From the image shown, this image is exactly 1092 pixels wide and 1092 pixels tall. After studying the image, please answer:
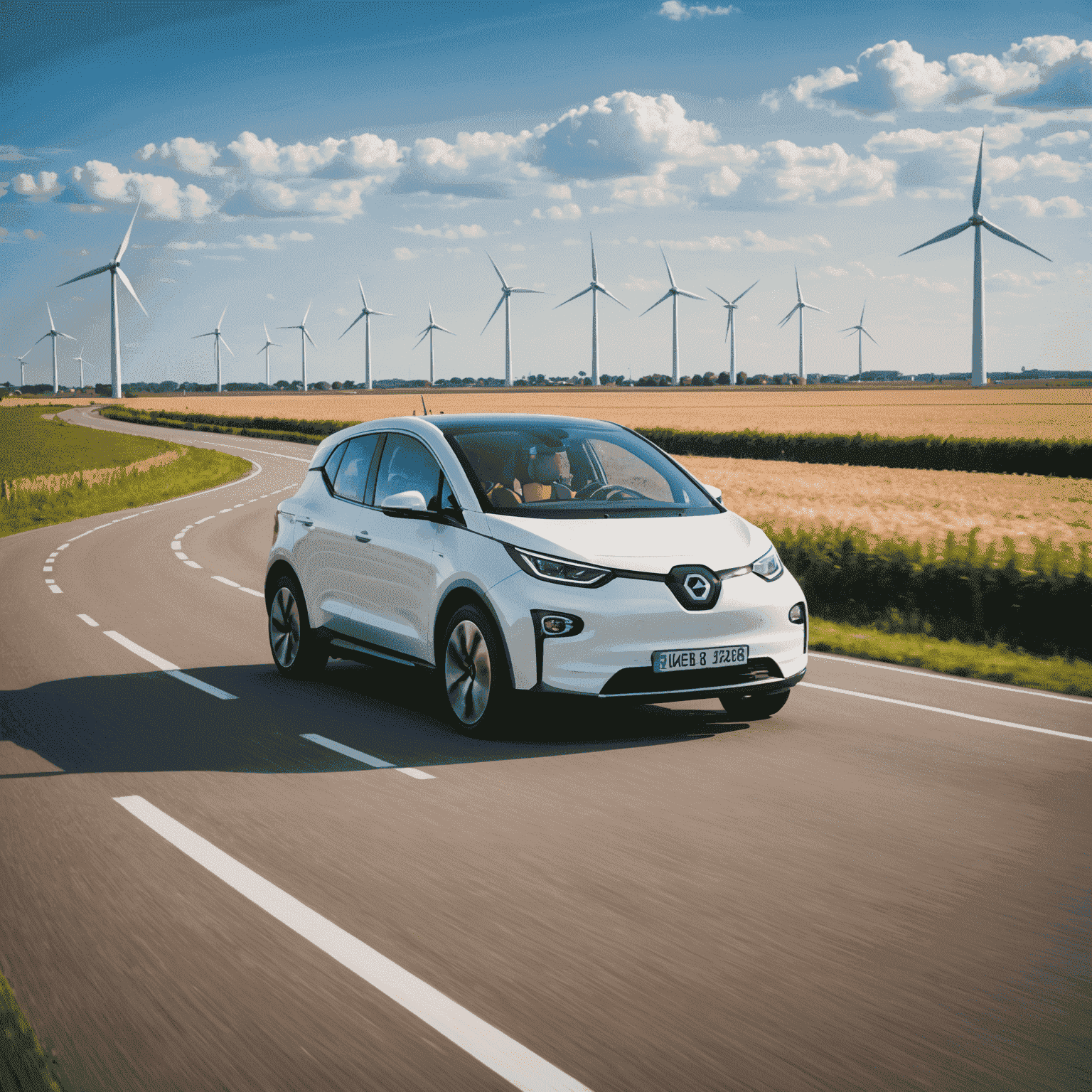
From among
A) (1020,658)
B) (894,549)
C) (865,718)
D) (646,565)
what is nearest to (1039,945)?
(646,565)

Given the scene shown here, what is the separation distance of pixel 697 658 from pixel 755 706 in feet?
4.36

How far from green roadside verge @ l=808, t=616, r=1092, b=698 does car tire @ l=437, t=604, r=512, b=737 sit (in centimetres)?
456

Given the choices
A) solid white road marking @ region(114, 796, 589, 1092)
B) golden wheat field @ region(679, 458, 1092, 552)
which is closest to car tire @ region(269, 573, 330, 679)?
solid white road marking @ region(114, 796, 589, 1092)

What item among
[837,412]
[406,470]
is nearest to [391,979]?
[406,470]

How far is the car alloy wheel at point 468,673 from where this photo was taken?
7.67 metres

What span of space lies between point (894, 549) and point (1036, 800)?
7.10 m

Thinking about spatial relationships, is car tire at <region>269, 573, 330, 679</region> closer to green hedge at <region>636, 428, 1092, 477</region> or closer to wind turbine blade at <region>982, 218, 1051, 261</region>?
green hedge at <region>636, 428, 1092, 477</region>

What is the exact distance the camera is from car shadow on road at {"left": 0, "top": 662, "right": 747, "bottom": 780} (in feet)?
24.4

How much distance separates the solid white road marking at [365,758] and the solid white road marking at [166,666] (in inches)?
65.0

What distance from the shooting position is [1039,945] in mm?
4375

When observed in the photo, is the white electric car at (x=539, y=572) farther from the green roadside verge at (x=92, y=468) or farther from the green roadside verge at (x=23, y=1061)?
the green roadside verge at (x=92, y=468)

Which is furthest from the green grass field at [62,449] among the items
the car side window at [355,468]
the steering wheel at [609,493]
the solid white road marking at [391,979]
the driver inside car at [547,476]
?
the solid white road marking at [391,979]

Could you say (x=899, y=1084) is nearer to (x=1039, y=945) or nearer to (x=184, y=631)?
(x=1039, y=945)

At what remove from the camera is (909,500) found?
84.0 ft
